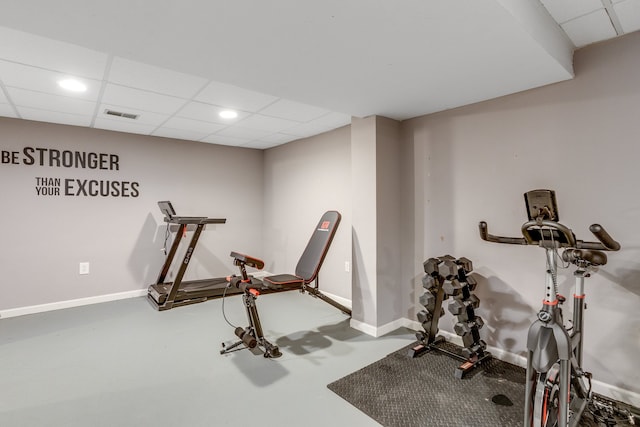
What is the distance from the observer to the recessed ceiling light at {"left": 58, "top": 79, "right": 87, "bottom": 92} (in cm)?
260

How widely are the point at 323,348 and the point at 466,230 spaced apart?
5.38 feet

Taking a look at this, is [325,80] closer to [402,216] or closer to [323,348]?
[402,216]

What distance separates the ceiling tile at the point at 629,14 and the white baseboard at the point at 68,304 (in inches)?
213

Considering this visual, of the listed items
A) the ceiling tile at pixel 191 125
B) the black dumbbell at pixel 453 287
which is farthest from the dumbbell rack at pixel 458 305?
the ceiling tile at pixel 191 125

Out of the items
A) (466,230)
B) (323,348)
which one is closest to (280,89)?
(466,230)

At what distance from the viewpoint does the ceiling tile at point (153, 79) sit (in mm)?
2328

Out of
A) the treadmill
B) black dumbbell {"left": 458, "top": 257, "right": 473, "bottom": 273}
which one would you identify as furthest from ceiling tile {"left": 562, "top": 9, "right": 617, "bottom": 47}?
the treadmill

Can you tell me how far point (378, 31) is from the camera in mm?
1628

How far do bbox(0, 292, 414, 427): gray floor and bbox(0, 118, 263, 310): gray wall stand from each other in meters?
0.54

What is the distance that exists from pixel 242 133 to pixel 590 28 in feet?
12.0

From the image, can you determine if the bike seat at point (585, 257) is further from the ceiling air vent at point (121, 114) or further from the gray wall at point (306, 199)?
the ceiling air vent at point (121, 114)

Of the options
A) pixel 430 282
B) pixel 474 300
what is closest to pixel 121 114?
pixel 430 282

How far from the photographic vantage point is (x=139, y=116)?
3.57m

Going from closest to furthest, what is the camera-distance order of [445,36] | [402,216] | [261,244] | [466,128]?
[445,36]
[466,128]
[402,216]
[261,244]
